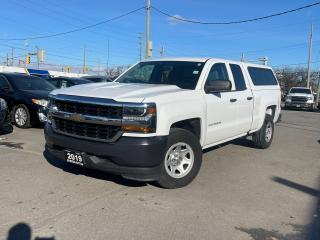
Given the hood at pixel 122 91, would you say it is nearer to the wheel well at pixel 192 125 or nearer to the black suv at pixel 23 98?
the wheel well at pixel 192 125

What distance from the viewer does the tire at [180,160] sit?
18.2 ft

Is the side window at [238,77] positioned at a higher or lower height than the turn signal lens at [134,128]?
higher

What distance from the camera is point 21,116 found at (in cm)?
1078

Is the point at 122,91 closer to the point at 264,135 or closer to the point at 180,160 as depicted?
the point at 180,160

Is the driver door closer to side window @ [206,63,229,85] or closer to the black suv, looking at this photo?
side window @ [206,63,229,85]

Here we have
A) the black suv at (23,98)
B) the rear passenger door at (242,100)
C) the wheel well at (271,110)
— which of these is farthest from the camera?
the black suv at (23,98)

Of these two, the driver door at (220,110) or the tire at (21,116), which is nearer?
the driver door at (220,110)

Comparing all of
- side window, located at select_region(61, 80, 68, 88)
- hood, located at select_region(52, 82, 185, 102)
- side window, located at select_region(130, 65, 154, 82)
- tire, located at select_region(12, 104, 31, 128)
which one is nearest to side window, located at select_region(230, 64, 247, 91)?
side window, located at select_region(130, 65, 154, 82)

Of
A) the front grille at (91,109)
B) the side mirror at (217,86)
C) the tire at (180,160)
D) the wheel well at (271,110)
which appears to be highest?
the side mirror at (217,86)

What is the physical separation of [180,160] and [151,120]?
974 mm

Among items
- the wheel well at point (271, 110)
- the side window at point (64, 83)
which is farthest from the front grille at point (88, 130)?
the side window at point (64, 83)

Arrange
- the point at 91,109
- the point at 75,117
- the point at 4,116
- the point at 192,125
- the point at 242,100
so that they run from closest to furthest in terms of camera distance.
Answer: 1. the point at 91,109
2. the point at 75,117
3. the point at 192,125
4. the point at 242,100
5. the point at 4,116

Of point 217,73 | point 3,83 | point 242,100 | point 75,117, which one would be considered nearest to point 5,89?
point 3,83

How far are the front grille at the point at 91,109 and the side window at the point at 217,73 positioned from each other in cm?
191
